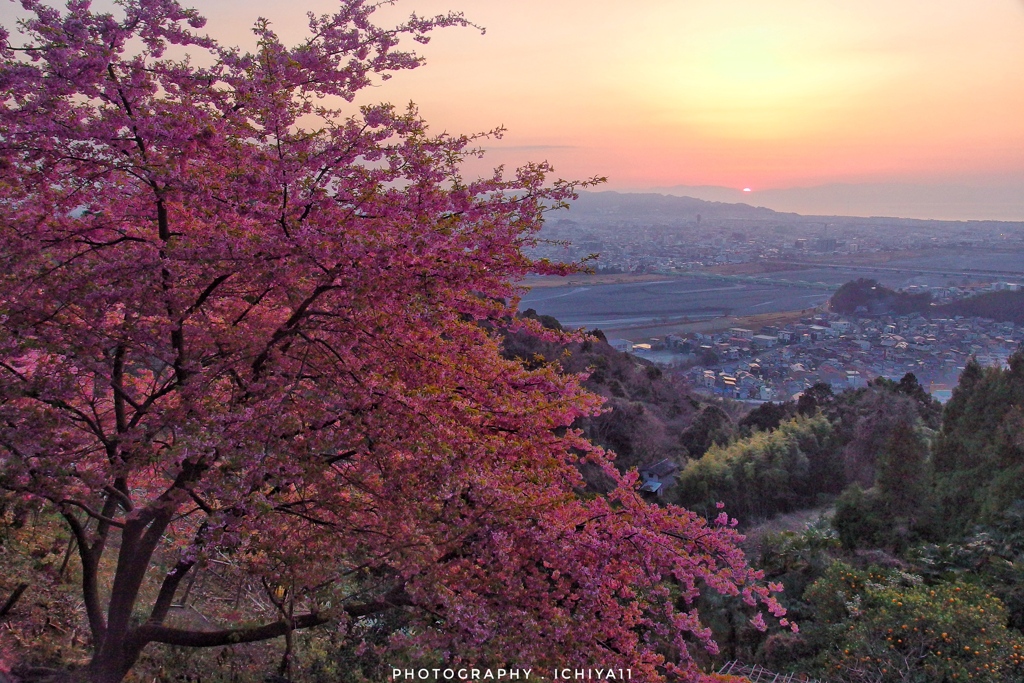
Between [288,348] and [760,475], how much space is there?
1331 centimetres

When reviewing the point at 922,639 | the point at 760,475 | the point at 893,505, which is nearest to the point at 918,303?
the point at 760,475

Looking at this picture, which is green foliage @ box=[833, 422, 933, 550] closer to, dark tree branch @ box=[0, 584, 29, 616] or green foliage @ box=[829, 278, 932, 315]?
dark tree branch @ box=[0, 584, 29, 616]

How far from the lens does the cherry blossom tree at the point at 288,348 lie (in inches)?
137

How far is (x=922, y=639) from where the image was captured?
280 inches

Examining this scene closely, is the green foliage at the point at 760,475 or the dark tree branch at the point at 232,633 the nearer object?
the dark tree branch at the point at 232,633

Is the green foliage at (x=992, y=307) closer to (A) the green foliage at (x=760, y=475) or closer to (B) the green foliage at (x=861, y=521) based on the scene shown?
(A) the green foliage at (x=760, y=475)

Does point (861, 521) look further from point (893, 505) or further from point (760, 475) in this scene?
point (760, 475)

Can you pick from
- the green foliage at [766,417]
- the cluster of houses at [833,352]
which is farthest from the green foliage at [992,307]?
Answer: the green foliage at [766,417]

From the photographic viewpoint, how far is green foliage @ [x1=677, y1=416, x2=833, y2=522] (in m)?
15.0

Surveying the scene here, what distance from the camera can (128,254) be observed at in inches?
148

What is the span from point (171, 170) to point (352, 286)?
96 cm

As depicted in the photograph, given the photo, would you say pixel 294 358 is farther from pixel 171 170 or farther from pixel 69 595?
pixel 69 595

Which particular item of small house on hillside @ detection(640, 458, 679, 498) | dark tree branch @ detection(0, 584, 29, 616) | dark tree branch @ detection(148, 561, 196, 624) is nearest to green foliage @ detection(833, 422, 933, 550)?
small house on hillside @ detection(640, 458, 679, 498)

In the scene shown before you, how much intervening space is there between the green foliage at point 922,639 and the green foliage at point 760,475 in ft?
20.1
